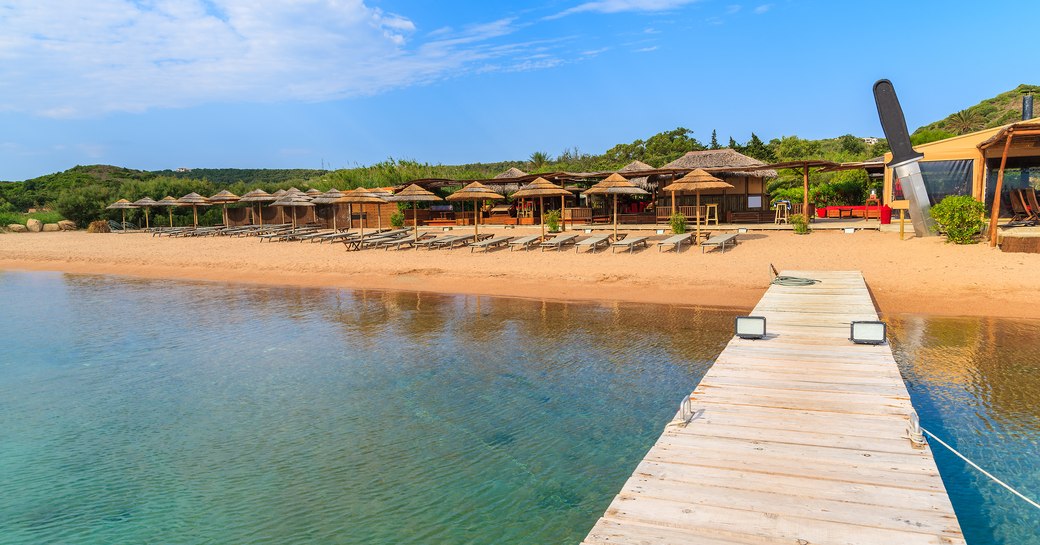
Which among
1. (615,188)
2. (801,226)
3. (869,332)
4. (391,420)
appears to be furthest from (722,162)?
(391,420)

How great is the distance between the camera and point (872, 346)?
6.01m

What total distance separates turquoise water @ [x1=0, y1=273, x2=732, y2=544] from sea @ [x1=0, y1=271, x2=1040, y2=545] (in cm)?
2

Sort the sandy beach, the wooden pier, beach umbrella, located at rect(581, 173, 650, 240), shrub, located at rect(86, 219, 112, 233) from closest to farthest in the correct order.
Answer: the wooden pier < the sandy beach < beach umbrella, located at rect(581, 173, 650, 240) < shrub, located at rect(86, 219, 112, 233)

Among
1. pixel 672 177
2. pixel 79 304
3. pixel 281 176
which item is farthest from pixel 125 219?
pixel 281 176

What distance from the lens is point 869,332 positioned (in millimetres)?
5980

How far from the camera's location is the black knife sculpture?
51.1 feet

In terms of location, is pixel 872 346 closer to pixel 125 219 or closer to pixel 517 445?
pixel 517 445

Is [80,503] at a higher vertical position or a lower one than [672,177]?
lower

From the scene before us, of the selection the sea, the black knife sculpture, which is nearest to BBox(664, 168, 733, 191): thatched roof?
the black knife sculpture

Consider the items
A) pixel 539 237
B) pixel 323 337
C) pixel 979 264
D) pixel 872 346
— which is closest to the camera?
pixel 872 346

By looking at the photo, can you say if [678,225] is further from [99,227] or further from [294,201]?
[99,227]

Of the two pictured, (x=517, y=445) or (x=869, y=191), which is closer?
(x=517, y=445)

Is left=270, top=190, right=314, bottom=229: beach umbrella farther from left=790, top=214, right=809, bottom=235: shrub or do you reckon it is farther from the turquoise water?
Answer: left=790, top=214, right=809, bottom=235: shrub

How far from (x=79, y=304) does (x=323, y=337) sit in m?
7.41
